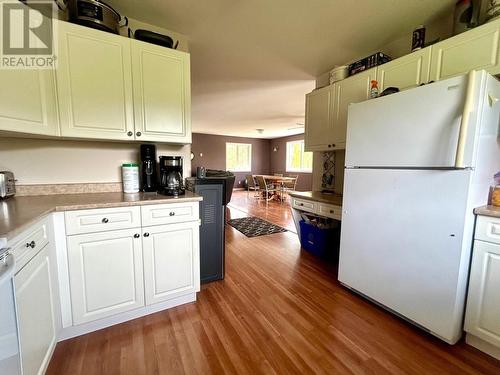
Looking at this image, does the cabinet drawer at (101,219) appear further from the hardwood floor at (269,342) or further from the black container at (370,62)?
the black container at (370,62)

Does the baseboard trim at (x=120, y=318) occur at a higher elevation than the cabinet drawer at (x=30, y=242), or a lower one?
lower

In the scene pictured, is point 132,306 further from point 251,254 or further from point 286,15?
point 286,15

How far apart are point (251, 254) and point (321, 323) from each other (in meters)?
1.31

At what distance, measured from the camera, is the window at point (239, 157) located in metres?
9.38

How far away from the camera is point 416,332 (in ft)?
4.91

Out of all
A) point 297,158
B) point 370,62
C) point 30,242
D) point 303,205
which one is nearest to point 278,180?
point 297,158

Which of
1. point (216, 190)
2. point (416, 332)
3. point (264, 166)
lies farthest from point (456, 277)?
point (264, 166)

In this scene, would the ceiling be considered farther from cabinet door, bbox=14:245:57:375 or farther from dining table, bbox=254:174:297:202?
dining table, bbox=254:174:297:202

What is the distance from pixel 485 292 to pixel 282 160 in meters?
8.28

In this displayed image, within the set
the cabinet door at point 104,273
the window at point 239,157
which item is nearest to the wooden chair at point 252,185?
the window at point 239,157

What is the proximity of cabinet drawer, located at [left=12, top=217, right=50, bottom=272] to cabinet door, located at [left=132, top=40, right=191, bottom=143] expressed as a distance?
2.81ft

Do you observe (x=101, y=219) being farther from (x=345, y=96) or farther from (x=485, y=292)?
(x=345, y=96)

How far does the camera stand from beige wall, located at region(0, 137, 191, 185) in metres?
1.61

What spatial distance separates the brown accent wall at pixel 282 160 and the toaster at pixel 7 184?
753 cm
